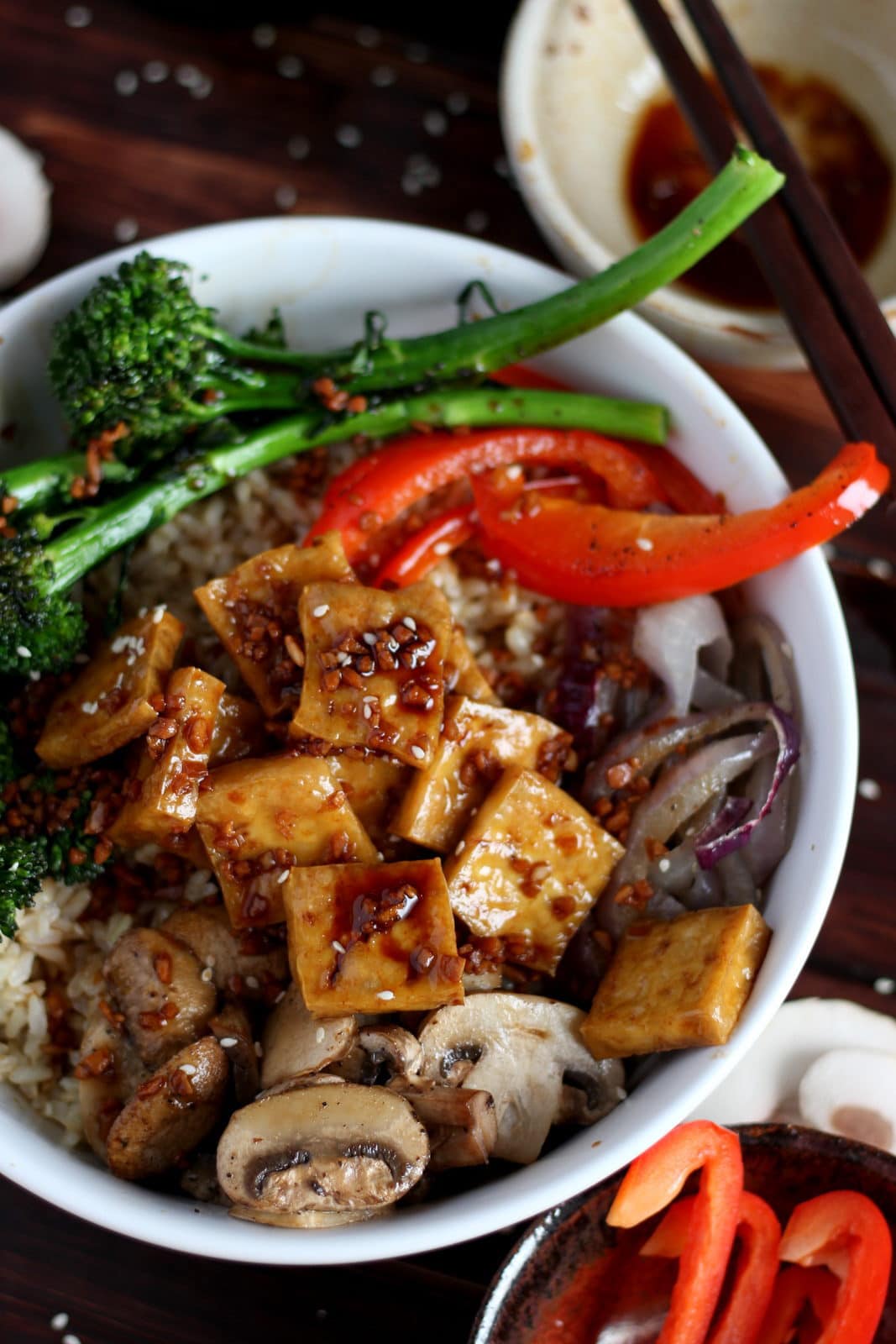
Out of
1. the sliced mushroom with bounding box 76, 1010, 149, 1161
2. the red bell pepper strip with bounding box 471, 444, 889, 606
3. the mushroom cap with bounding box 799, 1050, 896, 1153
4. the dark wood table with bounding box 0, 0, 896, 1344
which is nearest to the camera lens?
the sliced mushroom with bounding box 76, 1010, 149, 1161

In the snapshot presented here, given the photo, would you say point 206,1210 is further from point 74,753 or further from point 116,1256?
point 74,753

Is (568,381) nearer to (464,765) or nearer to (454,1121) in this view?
(464,765)

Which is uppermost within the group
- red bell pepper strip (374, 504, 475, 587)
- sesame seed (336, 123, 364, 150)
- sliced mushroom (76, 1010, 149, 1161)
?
sesame seed (336, 123, 364, 150)

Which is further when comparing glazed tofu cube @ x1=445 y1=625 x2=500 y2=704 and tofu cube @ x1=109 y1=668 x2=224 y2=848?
glazed tofu cube @ x1=445 y1=625 x2=500 y2=704

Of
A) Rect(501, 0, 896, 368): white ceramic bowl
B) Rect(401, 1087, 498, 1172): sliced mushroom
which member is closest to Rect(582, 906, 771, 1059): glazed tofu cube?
Rect(401, 1087, 498, 1172): sliced mushroom

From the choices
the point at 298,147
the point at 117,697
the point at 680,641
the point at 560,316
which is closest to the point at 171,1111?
the point at 117,697

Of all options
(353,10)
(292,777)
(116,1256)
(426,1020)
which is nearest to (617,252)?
(353,10)

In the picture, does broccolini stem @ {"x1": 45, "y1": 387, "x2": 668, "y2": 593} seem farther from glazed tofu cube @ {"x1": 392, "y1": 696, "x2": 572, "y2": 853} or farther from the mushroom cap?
the mushroom cap
